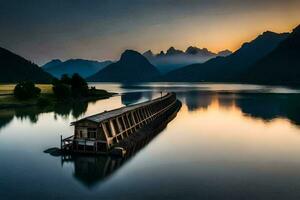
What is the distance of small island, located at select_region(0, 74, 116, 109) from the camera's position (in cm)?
13988

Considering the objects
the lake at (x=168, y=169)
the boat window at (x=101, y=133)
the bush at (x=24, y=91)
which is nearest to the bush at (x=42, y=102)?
the bush at (x=24, y=91)

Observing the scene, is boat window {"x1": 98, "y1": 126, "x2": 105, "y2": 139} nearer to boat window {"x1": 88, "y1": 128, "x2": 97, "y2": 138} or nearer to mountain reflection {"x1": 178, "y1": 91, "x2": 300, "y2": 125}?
boat window {"x1": 88, "y1": 128, "x2": 97, "y2": 138}

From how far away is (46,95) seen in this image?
162875mm

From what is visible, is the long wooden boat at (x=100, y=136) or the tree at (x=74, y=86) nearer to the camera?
the long wooden boat at (x=100, y=136)

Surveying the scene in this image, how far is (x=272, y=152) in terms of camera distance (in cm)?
5519

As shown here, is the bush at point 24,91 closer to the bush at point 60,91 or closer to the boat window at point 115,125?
the bush at point 60,91

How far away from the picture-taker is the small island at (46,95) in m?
140

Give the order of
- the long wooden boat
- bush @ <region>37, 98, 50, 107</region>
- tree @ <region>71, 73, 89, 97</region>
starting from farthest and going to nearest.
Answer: tree @ <region>71, 73, 89, 97</region> < bush @ <region>37, 98, 50, 107</region> < the long wooden boat

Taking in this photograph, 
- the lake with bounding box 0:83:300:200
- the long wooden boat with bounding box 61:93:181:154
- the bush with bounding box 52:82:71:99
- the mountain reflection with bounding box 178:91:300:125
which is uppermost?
the bush with bounding box 52:82:71:99

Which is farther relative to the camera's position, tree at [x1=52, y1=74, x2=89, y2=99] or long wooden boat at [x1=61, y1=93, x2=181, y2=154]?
tree at [x1=52, y1=74, x2=89, y2=99]

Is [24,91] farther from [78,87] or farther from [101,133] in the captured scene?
[101,133]

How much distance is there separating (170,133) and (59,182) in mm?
37996

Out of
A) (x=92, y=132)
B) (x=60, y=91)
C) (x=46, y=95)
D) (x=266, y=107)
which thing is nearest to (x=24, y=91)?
(x=46, y=95)

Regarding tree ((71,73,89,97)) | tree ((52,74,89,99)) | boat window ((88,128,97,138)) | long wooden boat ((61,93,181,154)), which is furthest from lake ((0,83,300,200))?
tree ((71,73,89,97))
